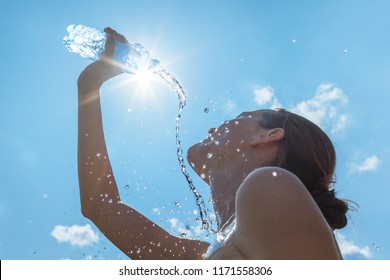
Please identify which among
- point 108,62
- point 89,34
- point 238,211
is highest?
point 89,34

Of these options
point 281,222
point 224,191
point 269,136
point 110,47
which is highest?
point 110,47

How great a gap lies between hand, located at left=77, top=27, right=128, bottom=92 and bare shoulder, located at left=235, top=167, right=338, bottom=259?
2919 mm

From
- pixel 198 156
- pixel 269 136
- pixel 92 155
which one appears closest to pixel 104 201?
pixel 92 155

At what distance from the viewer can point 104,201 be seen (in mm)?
4551

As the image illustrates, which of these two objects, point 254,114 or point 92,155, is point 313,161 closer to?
point 254,114

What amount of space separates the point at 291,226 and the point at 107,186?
293 cm

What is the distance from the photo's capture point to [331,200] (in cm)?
360

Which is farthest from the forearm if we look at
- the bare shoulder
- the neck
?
the bare shoulder

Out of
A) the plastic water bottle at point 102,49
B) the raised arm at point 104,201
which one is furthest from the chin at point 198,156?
the plastic water bottle at point 102,49

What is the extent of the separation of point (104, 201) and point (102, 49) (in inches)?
86.0

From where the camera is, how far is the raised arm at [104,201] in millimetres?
4359

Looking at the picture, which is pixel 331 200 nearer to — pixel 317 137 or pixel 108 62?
pixel 317 137

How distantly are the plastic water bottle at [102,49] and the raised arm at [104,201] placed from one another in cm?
40
